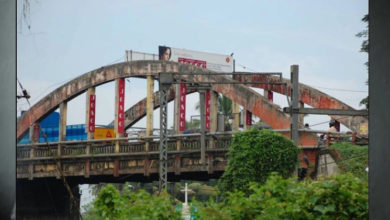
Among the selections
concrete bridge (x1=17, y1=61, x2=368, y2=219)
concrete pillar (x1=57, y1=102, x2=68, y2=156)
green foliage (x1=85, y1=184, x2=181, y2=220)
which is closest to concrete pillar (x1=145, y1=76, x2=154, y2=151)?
concrete bridge (x1=17, y1=61, x2=368, y2=219)

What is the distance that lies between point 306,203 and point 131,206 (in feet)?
1.83

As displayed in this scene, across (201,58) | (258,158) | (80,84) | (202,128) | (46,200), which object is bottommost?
(46,200)

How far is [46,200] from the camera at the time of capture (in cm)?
255

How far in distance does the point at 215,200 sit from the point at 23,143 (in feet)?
2.76

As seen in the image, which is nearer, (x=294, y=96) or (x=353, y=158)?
(x=353, y=158)

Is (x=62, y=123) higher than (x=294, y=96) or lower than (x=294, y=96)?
lower

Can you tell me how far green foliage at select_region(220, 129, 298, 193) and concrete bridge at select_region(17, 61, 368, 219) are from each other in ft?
0.23

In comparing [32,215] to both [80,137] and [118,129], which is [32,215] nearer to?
[118,129]

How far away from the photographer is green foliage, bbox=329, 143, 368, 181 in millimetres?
1585

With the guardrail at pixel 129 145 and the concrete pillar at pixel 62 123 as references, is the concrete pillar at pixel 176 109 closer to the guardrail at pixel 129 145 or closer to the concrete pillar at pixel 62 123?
the guardrail at pixel 129 145

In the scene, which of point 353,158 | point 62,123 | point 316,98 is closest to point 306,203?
point 353,158

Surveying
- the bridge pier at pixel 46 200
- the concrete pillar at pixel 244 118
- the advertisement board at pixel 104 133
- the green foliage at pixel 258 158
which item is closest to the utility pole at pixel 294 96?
the green foliage at pixel 258 158

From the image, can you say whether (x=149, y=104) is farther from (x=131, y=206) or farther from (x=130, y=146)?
(x=131, y=206)
